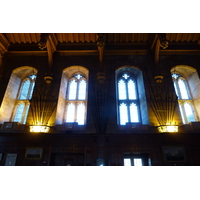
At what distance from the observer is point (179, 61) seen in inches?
350

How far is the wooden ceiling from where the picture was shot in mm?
9164

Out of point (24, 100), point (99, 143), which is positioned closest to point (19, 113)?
point (24, 100)

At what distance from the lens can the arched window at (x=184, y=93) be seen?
7.98 meters

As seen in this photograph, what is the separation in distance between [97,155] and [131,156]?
1779 mm

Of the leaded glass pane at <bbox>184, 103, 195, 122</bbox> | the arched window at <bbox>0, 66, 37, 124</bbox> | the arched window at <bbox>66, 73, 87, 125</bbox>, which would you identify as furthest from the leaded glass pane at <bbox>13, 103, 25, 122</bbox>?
the leaded glass pane at <bbox>184, 103, 195, 122</bbox>

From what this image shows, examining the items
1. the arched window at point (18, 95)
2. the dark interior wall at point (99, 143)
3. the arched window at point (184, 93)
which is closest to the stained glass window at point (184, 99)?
the arched window at point (184, 93)

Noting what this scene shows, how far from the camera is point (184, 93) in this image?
866cm

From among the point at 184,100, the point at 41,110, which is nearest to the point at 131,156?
the point at 184,100

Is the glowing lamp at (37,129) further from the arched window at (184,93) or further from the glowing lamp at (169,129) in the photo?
the arched window at (184,93)

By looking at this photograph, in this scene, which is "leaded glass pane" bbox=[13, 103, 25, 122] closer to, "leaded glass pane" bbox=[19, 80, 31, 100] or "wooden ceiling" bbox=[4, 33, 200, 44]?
"leaded glass pane" bbox=[19, 80, 31, 100]

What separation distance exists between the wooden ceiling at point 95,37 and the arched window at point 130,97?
209cm

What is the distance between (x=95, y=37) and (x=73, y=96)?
161 inches

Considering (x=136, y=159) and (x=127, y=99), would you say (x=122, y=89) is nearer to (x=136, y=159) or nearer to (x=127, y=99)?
(x=127, y=99)

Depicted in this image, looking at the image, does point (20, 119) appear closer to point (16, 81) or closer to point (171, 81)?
point (16, 81)
